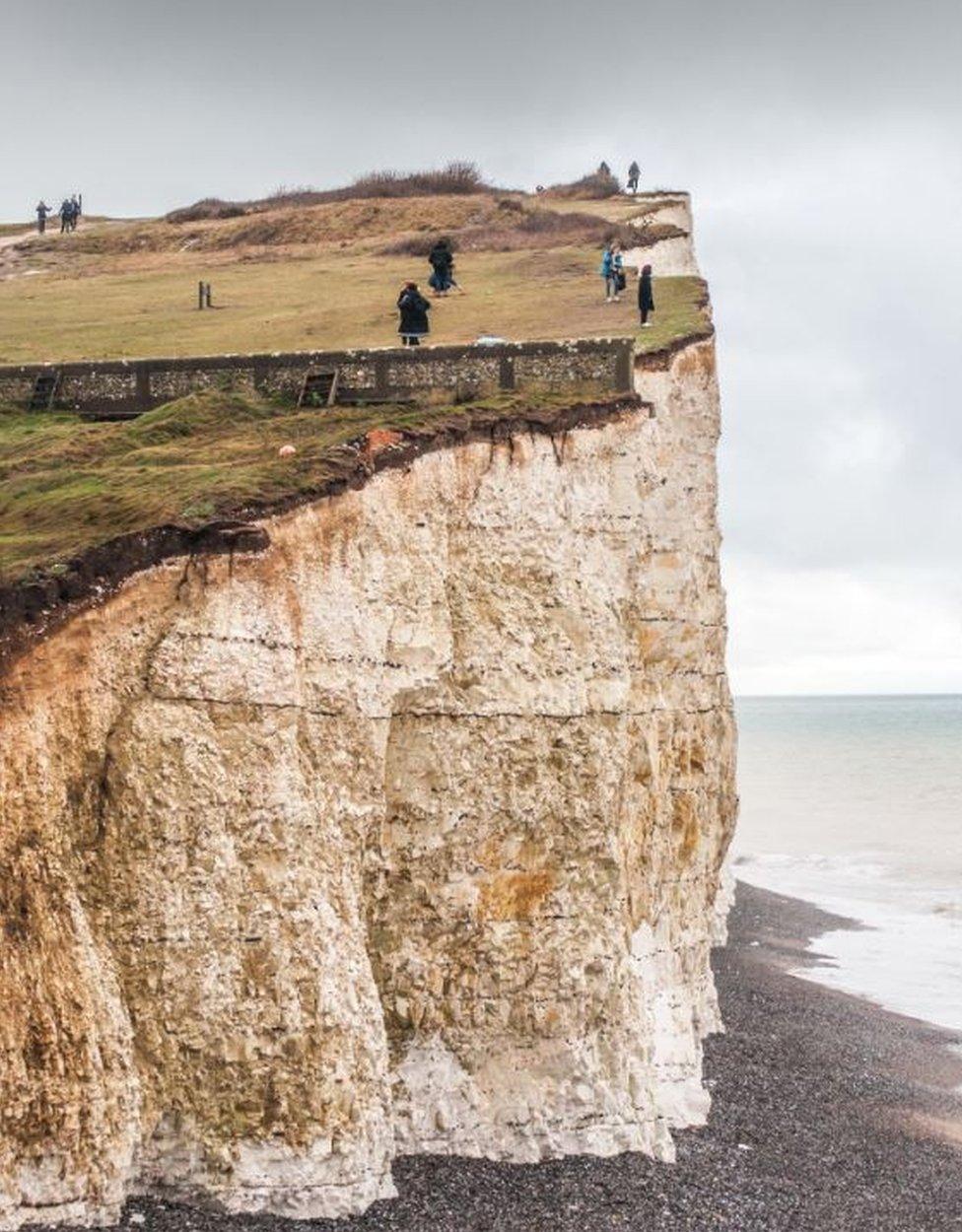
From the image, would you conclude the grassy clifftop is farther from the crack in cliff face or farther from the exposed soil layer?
the crack in cliff face

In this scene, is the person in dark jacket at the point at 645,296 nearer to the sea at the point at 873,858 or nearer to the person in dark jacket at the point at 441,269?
the person in dark jacket at the point at 441,269

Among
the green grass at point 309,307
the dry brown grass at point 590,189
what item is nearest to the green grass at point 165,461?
the green grass at point 309,307

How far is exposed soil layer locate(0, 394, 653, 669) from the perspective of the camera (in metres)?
15.3

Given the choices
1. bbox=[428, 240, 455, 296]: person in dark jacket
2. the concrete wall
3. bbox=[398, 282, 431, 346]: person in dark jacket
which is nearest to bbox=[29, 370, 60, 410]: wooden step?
the concrete wall

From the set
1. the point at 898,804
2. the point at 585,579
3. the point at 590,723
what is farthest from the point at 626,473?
the point at 898,804

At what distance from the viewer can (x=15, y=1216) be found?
1478 cm

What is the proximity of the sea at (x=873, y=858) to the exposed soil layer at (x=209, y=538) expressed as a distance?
2245cm

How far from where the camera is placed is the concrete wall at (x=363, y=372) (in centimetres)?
2481

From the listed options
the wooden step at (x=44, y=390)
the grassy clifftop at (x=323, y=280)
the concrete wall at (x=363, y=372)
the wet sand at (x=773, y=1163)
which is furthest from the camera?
the grassy clifftop at (x=323, y=280)

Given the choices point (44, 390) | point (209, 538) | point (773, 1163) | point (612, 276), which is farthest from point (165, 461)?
point (612, 276)

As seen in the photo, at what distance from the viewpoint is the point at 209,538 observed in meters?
16.7

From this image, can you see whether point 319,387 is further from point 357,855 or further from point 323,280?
point 323,280

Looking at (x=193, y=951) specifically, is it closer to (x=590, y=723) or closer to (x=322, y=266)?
(x=590, y=723)

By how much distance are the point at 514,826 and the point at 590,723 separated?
71.1 inches
